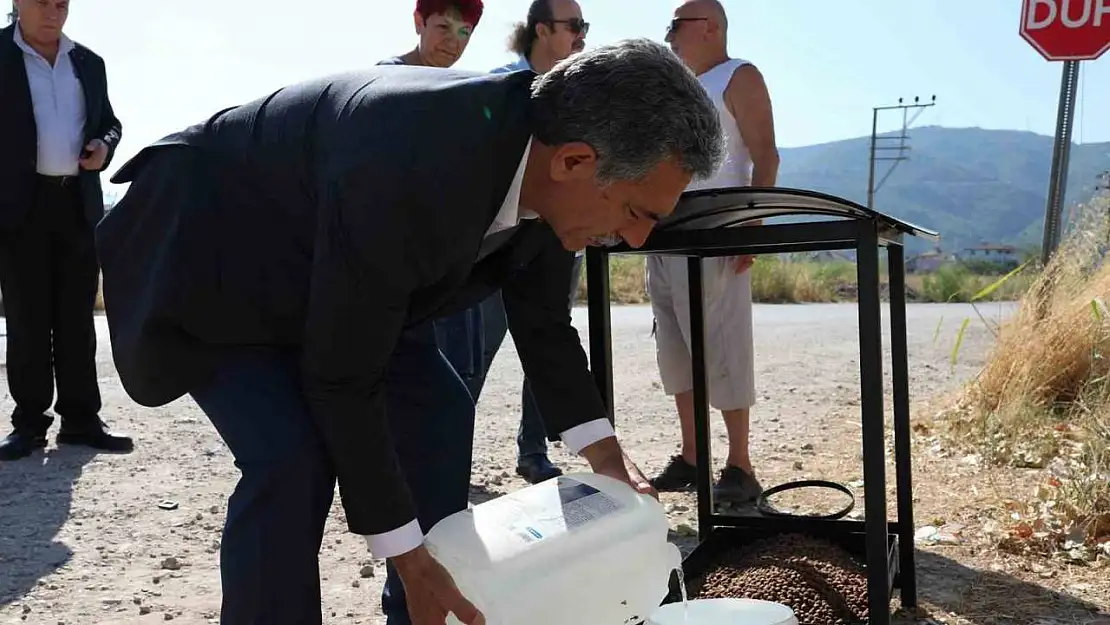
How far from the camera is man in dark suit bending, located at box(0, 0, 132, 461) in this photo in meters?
4.81

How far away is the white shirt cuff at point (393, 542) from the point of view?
1854 mm

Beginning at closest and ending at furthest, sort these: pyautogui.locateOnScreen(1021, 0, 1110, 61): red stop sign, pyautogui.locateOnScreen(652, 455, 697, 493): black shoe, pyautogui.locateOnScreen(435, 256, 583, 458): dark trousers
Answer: pyautogui.locateOnScreen(435, 256, 583, 458): dark trousers → pyautogui.locateOnScreen(652, 455, 697, 493): black shoe → pyautogui.locateOnScreen(1021, 0, 1110, 61): red stop sign

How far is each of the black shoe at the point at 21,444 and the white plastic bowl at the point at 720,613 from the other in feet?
11.6

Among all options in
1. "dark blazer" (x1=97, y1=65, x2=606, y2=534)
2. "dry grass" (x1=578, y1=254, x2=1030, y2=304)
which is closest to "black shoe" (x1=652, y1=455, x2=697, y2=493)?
"dark blazer" (x1=97, y1=65, x2=606, y2=534)

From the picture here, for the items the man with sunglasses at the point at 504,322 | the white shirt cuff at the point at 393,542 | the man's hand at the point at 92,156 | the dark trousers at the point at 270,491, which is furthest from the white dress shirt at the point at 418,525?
the man's hand at the point at 92,156

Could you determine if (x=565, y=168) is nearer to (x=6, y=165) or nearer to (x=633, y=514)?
(x=633, y=514)

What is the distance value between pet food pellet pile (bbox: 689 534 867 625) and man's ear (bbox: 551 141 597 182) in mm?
1527

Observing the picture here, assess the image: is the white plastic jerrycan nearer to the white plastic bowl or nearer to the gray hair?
the white plastic bowl

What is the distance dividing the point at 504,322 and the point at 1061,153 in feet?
14.2

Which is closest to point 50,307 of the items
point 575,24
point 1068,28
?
point 575,24

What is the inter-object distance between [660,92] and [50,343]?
4.25 m

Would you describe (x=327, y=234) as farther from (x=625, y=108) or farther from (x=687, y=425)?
(x=687, y=425)

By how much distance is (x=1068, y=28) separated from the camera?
21.9ft

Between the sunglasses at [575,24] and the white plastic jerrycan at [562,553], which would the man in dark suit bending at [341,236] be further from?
the sunglasses at [575,24]
